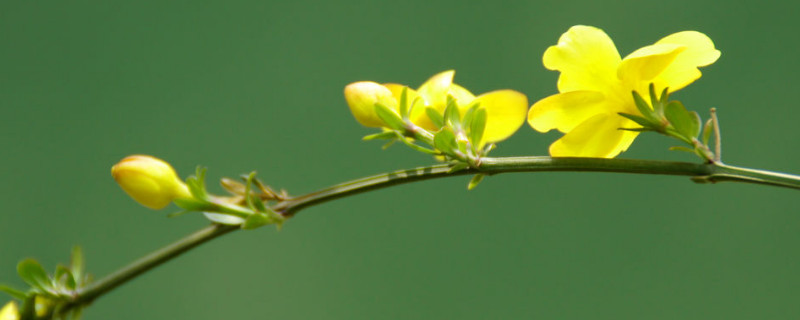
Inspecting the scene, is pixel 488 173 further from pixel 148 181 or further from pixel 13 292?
pixel 13 292

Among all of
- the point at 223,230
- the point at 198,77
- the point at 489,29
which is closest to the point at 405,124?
the point at 223,230

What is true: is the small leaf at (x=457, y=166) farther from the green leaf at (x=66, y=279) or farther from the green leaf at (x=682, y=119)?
the green leaf at (x=66, y=279)

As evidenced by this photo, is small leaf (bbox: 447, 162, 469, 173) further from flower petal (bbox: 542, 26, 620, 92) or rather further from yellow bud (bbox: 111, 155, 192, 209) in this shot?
yellow bud (bbox: 111, 155, 192, 209)

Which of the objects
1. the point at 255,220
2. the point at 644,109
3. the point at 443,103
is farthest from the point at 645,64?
the point at 255,220

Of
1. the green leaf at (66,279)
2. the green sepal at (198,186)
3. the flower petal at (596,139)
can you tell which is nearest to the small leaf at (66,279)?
the green leaf at (66,279)

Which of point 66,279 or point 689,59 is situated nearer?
point 689,59

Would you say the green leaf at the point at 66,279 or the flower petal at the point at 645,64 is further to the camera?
the green leaf at the point at 66,279
